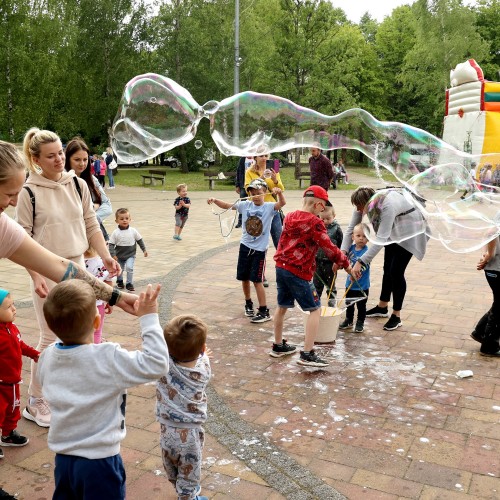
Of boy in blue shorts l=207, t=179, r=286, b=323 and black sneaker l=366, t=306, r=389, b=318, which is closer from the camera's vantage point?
boy in blue shorts l=207, t=179, r=286, b=323

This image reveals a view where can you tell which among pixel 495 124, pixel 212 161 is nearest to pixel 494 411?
pixel 495 124

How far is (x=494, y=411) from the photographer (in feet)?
12.7

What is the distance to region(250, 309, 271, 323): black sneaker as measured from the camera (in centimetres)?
586

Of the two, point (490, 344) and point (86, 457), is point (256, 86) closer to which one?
point (490, 344)

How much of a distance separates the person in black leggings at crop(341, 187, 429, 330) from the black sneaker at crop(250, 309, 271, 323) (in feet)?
3.56

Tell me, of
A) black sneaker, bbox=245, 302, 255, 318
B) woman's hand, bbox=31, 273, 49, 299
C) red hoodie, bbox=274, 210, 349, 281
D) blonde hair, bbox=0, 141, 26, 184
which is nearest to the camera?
blonde hair, bbox=0, 141, 26, 184

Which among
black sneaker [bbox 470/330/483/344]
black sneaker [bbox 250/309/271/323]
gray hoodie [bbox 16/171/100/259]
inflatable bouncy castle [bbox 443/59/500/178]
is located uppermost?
inflatable bouncy castle [bbox 443/59/500/178]

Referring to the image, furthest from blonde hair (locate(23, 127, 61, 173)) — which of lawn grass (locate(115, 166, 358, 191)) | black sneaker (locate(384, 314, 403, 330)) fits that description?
lawn grass (locate(115, 166, 358, 191))

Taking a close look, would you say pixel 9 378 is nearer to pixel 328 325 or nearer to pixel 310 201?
pixel 310 201

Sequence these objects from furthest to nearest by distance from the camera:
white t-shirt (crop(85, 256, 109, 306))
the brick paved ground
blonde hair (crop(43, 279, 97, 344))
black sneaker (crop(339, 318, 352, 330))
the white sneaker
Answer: black sneaker (crop(339, 318, 352, 330)) < white t-shirt (crop(85, 256, 109, 306)) < the white sneaker < the brick paved ground < blonde hair (crop(43, 279, 97, 344))

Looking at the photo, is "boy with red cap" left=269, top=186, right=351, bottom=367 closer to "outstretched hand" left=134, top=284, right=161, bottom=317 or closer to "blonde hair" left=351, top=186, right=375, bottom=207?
"blonde hair" left=351, top=186, right=375, bottom=207

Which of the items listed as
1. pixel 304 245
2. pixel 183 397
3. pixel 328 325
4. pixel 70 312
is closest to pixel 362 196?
pixel 304 245

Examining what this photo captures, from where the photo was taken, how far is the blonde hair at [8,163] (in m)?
2.35

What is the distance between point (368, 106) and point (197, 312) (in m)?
37.7
